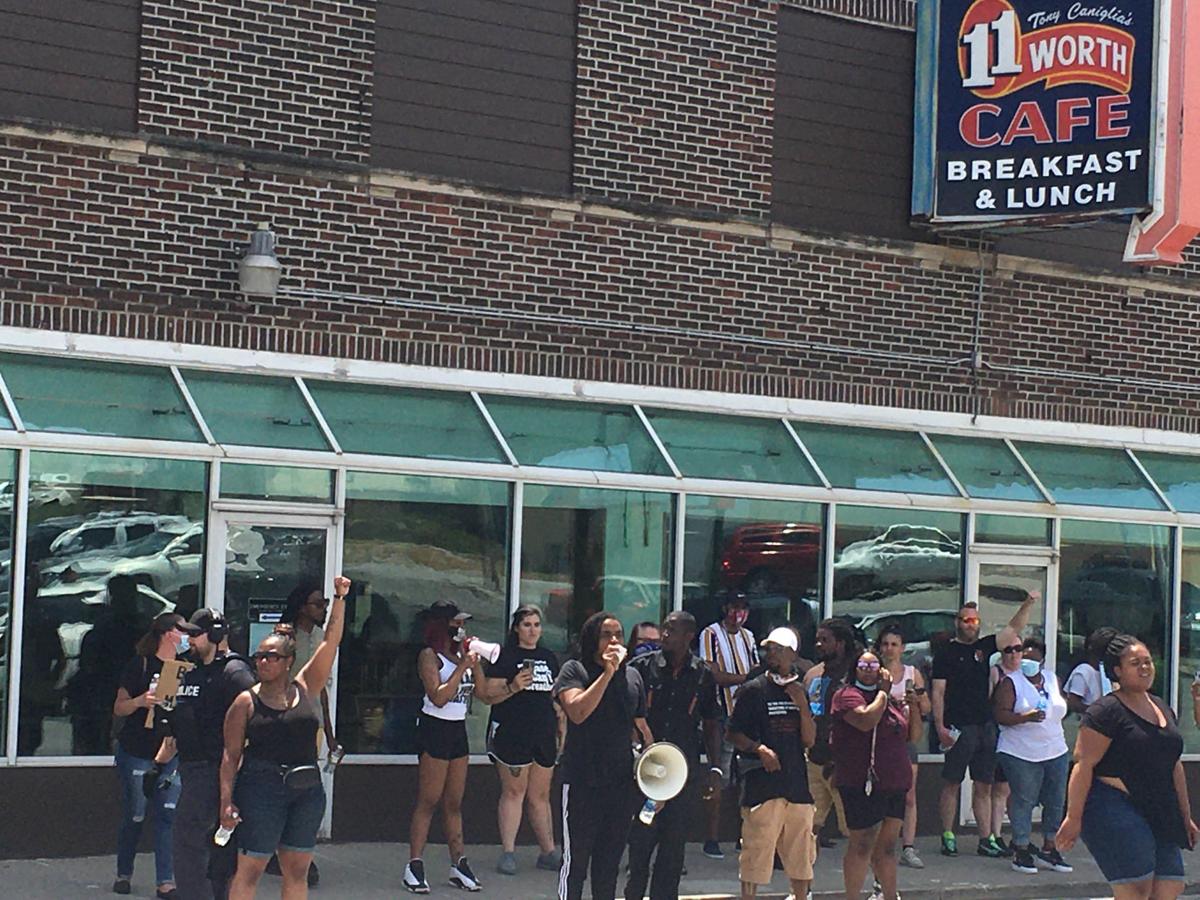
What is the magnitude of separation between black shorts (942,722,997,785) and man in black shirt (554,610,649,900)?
207 inches

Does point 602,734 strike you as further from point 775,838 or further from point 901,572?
point 901,572

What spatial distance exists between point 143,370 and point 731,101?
5.47 meters

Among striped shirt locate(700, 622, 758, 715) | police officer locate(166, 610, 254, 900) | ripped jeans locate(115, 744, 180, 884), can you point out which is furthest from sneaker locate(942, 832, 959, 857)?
police officer locate(166, 610, 254, 900)

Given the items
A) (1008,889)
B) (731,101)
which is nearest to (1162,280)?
(731,101)

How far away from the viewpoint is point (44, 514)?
42.7 feet

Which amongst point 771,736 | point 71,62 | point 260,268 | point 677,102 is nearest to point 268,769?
point 771,736

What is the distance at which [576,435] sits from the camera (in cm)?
1537

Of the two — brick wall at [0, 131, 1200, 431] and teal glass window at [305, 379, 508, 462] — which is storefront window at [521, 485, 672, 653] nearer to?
teal glass window at [305, 379, 508, 462]

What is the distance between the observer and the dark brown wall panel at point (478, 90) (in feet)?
48.7

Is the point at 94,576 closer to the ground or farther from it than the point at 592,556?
closer to the ground

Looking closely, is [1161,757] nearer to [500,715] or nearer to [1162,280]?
[500,715]

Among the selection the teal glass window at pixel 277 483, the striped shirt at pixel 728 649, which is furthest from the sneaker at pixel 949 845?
the teal glass window at pixel 277 483

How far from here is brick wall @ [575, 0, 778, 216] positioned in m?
15.7

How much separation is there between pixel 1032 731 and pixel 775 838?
397 centimetres
